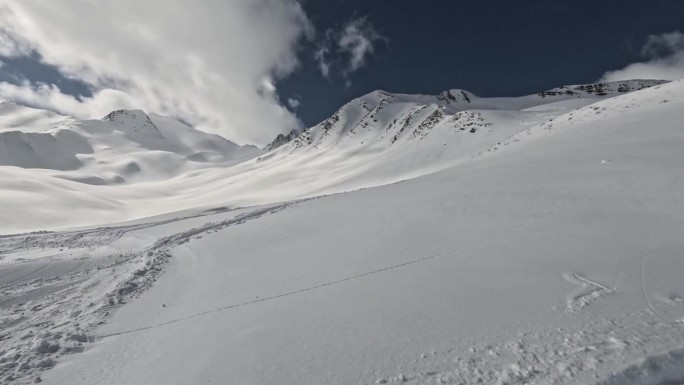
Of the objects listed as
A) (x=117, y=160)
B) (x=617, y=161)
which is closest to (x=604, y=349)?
(x=617, y=161)

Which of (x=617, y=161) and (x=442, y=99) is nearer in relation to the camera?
(x=617, y=161)

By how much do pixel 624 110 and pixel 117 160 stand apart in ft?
520

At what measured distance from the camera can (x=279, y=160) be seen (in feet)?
359

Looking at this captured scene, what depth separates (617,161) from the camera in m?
12.6

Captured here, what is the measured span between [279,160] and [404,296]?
105605 millimetres

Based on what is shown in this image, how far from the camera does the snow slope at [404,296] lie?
4301 mm

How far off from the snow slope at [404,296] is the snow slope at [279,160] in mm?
20124

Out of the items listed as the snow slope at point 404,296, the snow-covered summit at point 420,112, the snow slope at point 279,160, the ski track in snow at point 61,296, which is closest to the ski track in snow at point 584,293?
the snow slope at point 404,296

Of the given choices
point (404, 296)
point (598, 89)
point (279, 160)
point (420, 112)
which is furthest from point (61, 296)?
point (598, 89)

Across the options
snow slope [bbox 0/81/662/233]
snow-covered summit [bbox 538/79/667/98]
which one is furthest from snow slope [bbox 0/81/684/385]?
snow-covered summit [bbox 538/79/667/98]

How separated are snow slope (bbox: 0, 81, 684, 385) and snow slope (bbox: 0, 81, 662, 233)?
20.1 meters

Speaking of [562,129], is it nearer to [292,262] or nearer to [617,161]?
[617,161]

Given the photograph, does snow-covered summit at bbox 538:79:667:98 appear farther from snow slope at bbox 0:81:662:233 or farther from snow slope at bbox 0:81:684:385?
snow slope at bbox 0:81:684:385

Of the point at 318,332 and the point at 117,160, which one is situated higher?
the point at 117,160
